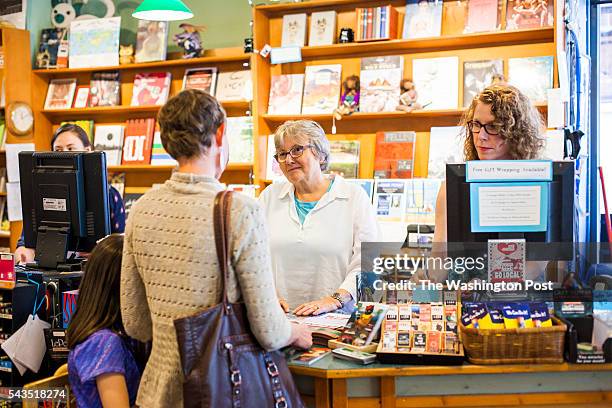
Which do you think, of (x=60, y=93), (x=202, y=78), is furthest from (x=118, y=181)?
(x=202, y=78)

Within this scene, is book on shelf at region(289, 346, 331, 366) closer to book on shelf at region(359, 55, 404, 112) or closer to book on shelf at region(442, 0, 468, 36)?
book on shelf at region(359, 55, 404, 112)

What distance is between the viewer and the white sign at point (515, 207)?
2121 millimetres

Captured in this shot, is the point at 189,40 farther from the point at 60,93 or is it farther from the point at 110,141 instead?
the point at 60,93

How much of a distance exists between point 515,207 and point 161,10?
312 centimetres

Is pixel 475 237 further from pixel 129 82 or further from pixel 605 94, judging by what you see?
pixel 129 82

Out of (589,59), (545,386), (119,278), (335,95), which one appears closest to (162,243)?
(119,278)

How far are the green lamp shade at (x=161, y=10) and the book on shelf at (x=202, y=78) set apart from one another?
33.1 inches

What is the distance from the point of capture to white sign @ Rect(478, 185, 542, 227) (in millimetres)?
2121

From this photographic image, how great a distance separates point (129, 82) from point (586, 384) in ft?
15.5

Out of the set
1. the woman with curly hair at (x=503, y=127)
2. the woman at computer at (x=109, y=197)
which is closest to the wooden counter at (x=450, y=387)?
the woman with curly hair at (x=503, y=127)

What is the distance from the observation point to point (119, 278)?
2047 millimetres

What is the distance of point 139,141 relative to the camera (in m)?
5.70

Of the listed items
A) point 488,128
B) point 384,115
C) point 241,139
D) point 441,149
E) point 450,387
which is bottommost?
point 450,387

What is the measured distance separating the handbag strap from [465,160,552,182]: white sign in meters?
0.83
